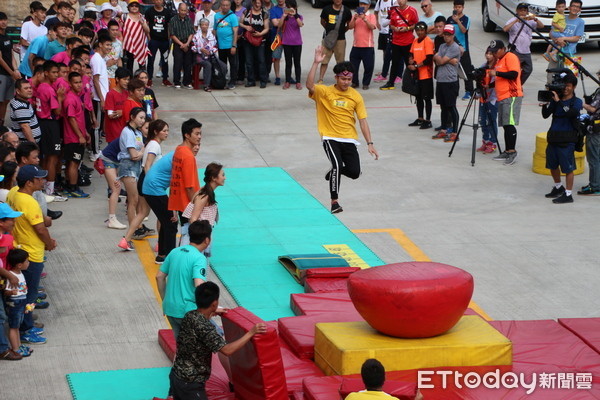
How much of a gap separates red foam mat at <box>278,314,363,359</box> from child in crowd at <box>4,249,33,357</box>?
8.02 ft

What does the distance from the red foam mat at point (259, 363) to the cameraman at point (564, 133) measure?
792 centimetres

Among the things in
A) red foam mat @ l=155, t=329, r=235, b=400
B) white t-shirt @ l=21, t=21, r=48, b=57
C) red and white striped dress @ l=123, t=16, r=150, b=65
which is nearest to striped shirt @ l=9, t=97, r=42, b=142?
white t-shirt @ l=21, t=21, r=48, b=57

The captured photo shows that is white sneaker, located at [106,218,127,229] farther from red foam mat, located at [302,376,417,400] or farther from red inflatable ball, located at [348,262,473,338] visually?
red foam mat, located at [302,376,417,400]

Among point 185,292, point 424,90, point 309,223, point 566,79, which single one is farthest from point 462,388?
point 424,90

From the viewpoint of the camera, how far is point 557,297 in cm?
1099

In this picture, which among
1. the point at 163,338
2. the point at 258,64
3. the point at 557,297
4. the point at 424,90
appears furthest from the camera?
the point at 258,64

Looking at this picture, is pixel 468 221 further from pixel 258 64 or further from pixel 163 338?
pixel 258 64

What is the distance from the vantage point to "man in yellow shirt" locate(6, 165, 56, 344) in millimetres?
9562

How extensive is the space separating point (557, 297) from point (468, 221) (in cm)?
291

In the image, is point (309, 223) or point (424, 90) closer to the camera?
point (309, 223)

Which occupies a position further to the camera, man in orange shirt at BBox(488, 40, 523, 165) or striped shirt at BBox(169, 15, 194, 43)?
striped shirt at BBox(169, 15, 194, 43)

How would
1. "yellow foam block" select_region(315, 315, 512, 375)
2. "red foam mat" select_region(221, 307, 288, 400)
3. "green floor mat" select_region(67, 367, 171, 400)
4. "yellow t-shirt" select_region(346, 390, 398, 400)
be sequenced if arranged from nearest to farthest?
"yellow t-shirt" select_region(346, 390, 398, 400)
"red foam mat" select_region(221, 307, 288, 400)
"yellow foam block" select_region(315, 315, 512, 375)
"green floor mat" select_region(67, 367, 171, 400)

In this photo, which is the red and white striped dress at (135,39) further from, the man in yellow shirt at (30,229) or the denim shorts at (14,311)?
the denim shorts at (14,311)

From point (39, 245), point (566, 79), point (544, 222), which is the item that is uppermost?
point (566, 79)
